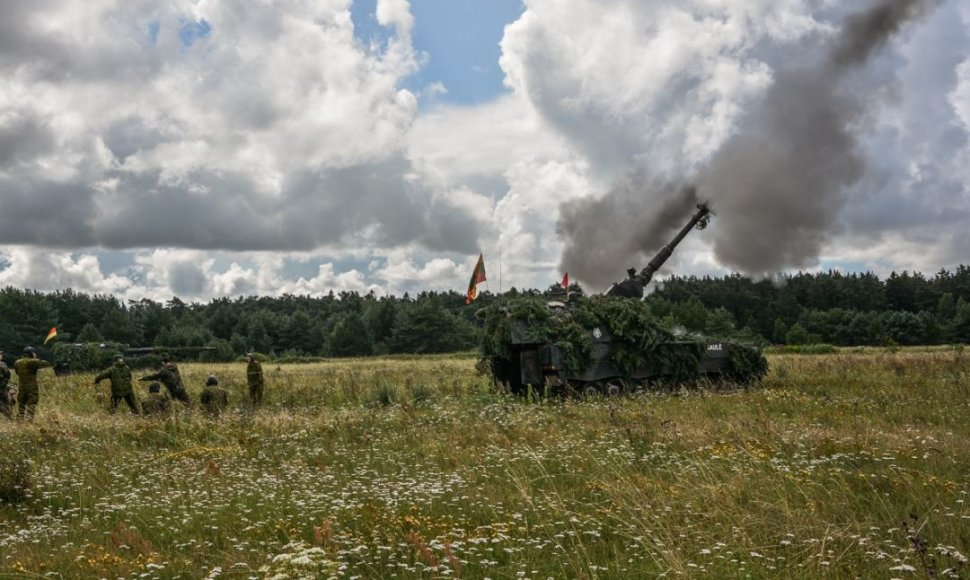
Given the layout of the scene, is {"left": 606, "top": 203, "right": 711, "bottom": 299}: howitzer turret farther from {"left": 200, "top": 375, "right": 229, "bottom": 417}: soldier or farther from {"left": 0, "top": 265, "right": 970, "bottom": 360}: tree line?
{"left": 0, "top": 265, "right": 970, "bottom": 360}: tree line

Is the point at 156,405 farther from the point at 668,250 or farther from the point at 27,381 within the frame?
the point at 668,250

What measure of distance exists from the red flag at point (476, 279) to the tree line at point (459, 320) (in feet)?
176

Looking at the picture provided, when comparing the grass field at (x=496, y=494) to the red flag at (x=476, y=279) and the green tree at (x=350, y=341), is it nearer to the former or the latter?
the red flag at (x=476, y=279)

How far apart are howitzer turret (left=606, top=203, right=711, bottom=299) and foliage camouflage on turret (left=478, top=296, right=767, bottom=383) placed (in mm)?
2668

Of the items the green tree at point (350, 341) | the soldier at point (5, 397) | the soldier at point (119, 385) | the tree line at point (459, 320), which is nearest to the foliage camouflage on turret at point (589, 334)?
the soldier at point (119, 385)

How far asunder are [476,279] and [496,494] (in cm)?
1235

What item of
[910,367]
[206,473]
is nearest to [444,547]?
[206,473]

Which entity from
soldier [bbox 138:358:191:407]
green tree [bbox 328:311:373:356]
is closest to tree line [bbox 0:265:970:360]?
green tree [bbox 328:311:373:356]

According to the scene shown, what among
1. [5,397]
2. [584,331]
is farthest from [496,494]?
[5,397]

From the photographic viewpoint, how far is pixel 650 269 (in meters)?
24.5

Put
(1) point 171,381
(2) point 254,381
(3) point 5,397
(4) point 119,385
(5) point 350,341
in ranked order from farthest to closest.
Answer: (5) point 350,341, (2) point 254,381, (1) point 171,381, (4) point 119,385, (3) point 5,397

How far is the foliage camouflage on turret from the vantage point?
19391mm

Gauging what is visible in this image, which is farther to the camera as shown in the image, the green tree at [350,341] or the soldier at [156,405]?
the green tree at [350,341]

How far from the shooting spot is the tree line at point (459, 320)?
7875 centimetres
